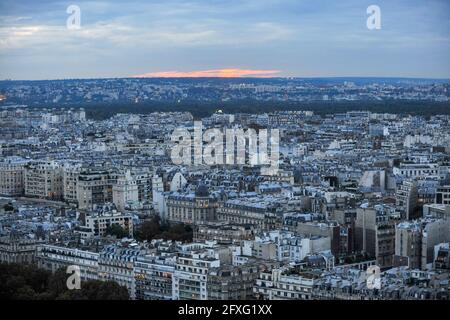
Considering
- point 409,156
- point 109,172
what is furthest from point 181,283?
point 409,156

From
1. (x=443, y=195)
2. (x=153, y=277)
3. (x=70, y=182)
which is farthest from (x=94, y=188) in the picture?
(x=153, y=277)

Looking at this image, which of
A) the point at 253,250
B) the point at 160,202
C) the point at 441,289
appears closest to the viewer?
the point at 441,289

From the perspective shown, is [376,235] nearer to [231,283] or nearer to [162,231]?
[231,283]

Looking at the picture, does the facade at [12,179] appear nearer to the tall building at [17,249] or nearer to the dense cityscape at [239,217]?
the dense cityscape at [239,217]

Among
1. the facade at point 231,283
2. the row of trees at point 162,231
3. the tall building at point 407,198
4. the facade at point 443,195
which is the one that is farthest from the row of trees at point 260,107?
the facade at point 231,283
